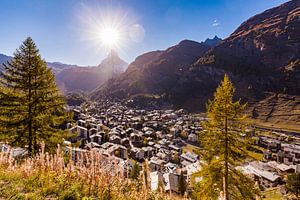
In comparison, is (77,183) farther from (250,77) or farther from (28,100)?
(250,77)

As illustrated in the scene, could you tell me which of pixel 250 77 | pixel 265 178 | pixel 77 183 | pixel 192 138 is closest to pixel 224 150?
pixel 77 183

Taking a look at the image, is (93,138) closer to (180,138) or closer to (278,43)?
(180,138)

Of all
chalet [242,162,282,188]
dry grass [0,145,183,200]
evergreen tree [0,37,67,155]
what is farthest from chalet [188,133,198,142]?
dry grass [0,145,183,200]

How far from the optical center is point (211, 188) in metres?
16.8

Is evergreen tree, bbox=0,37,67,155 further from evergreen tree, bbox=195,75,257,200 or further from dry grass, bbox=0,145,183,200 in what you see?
evergreen tree, bbox=195,75,257,200

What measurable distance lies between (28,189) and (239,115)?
53.2ft

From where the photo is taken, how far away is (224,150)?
16938 mm

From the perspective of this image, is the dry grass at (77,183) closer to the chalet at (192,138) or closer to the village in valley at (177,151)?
the village in valley at (177,151)

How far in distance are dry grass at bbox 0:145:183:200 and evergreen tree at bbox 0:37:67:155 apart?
10961 mm

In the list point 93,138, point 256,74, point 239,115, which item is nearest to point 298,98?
point 256,74

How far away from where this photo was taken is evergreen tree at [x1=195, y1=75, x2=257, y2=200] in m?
16.6

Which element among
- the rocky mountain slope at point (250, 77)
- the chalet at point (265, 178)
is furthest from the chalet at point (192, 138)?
the rocky mountain slope at point (250, 77)

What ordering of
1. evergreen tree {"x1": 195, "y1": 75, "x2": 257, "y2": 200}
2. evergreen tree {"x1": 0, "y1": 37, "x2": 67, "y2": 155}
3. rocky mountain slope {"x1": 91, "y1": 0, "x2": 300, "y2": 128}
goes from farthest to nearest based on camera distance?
rocky mountain slope {"x1": 91, "y1": 0, "x2": 300, "y2": 128}, evergreen tree {"x1": 195, "y1": 75, "x2": 257, "y2": 200}, evergreen tree {"x1": 0, "y1": 37, "x2": 67, "y2": 155}

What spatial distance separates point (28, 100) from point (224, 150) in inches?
601
